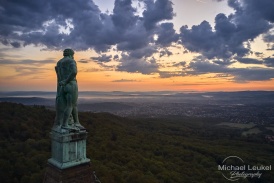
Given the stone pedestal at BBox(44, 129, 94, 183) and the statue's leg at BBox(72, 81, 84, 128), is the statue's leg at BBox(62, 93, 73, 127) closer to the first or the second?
the statue's leg at BBox(72, 81, 84, 128)

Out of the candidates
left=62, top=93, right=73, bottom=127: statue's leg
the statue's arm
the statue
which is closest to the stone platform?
the statue

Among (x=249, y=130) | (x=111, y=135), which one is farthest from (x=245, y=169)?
(x=249, y=130)

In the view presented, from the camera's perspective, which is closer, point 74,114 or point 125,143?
point 74,114

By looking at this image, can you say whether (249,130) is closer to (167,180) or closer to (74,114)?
(167,180)

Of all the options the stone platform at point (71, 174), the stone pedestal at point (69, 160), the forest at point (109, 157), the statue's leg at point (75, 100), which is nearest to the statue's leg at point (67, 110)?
the statue's leg at point (75, 100)

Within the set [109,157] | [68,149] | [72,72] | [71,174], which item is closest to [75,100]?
[72,72]
